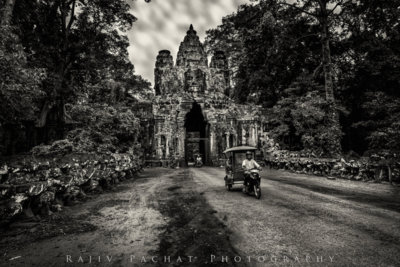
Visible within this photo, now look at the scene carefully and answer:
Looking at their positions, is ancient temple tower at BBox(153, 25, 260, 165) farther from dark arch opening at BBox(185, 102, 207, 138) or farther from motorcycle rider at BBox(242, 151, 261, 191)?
motorcycle rider at BBox(242, 151, 261, 191)

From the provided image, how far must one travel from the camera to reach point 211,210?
20.1 ft

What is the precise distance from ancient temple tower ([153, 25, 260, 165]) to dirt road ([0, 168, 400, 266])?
691 inches

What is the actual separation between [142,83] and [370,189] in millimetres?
29963

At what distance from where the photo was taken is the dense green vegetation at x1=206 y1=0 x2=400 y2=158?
16.5 m

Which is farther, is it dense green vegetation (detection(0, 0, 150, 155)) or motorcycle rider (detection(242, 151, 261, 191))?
dense green vegetation (detection(0, 0, 150, 155))

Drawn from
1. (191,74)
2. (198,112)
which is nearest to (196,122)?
(198,112)

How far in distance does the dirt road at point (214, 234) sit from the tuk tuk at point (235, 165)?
2.15 m

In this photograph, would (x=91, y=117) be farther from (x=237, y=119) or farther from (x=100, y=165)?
(x=237, y=119)

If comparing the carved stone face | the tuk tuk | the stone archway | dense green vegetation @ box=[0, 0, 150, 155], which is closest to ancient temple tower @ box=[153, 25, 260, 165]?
the carved stone face

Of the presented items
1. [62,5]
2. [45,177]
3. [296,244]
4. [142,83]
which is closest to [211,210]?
[296,244]

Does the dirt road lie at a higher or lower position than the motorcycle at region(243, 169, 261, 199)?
lower

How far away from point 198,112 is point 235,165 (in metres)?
20.0

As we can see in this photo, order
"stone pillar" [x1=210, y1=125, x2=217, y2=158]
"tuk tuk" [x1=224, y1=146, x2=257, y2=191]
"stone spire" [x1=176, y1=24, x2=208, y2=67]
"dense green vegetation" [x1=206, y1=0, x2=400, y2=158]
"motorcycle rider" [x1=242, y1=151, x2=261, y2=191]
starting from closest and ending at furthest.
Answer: "motorcycle rider" [x1=242, y1=151, x2=261, y2=191], "tuk tuk" [x1=224, y1=146, x2=257, y2=191], "dense green vegetation" [x1=206, y1=0, x2=400, y2=158], "stone pillar" [x1=210, y1=125, x2=217, y2=158], "stone spire" [x1=176, y1=24, x2=208, y2=67]

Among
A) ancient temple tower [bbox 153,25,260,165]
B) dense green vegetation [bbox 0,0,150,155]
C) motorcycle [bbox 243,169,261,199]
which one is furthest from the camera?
ancient temple tower [bbox 153,25,260,165]
